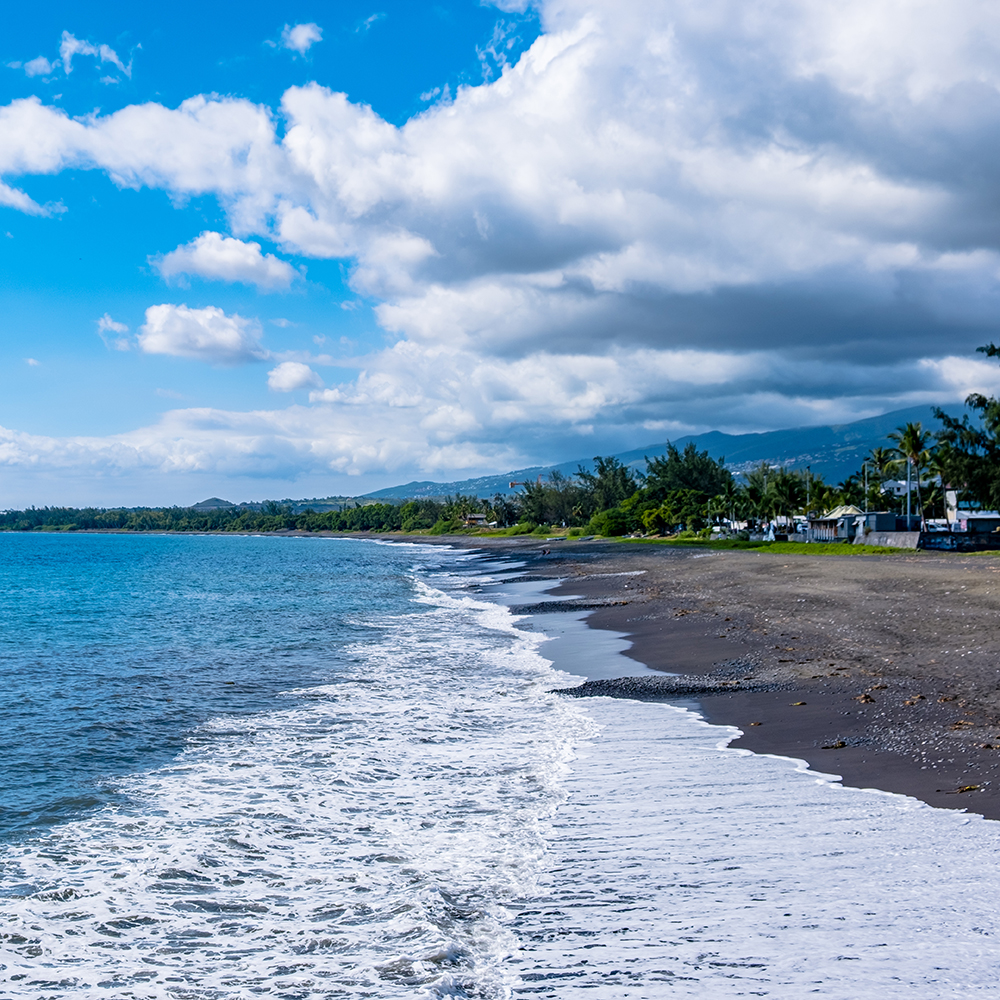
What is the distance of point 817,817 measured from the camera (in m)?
7.95

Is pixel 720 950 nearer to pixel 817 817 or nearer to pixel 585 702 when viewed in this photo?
pixel 817 817

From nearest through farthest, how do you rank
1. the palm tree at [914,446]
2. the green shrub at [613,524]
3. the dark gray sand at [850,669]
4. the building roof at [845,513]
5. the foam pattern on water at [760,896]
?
the foam pattern on water at [760,896] → the dark gray sand at [850,669] → the palm tree at [914,446] → the building roof at [845,513] → the green shrub at [613,524]

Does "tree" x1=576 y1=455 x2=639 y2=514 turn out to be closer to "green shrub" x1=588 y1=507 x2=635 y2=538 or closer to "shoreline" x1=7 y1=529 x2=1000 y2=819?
"green shrub" x1=588 y1=507 x2=635 y2=538

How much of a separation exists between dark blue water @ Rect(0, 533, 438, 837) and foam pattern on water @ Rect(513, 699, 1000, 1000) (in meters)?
6.48

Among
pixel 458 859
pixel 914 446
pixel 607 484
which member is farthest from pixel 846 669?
pixel 607 484

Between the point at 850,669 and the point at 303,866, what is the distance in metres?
11.2

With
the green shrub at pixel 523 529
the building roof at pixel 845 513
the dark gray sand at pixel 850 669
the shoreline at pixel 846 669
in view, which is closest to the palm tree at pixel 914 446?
the building roof at pixel 845 513

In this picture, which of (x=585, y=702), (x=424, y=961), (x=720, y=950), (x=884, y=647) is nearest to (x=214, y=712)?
(x=585, y=702)

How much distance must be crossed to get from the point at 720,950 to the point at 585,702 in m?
9.13

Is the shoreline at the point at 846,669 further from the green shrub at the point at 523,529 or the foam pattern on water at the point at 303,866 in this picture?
the green shrub at the point at 523,529

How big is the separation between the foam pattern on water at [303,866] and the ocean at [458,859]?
32mm

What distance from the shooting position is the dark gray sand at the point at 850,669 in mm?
9531

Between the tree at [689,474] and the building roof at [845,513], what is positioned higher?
the tree at [689,474]

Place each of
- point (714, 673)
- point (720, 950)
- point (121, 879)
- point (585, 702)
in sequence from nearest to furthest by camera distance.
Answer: point (720, 950)
point (121, 879)
point (585, 702)
point (714, 673)
